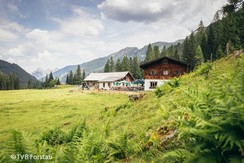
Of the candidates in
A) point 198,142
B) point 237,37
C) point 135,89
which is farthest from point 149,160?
point 237,37

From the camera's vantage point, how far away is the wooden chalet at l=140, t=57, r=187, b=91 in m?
58.2

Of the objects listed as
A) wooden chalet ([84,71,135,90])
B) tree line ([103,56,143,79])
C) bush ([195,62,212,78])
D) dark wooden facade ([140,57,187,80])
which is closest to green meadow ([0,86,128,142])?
bush ([195,62,212,78])

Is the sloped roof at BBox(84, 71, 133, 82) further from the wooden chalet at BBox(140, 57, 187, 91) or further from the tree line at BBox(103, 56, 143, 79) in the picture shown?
the tree line at BBox(103, 56, 143, 79)

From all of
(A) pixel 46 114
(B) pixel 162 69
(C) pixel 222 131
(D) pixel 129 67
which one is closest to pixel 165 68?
(B) pixel 162 69

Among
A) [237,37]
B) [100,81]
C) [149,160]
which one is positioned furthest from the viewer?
[100,81]

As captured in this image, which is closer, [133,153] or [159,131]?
[133,153]

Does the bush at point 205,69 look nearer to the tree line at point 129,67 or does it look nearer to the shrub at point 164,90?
the shrub at point 164,90

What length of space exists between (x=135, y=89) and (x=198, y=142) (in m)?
61.5

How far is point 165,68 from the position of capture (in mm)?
58562

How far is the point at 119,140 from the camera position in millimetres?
6355

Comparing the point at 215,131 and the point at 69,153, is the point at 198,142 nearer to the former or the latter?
the point at 215,131

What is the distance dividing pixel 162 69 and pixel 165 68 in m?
0.80

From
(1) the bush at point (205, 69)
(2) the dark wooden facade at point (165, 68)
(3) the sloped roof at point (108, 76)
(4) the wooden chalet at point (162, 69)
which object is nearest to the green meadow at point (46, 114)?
(1) the bush at point (205, 69)

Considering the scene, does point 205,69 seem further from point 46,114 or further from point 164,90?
point 46,114
